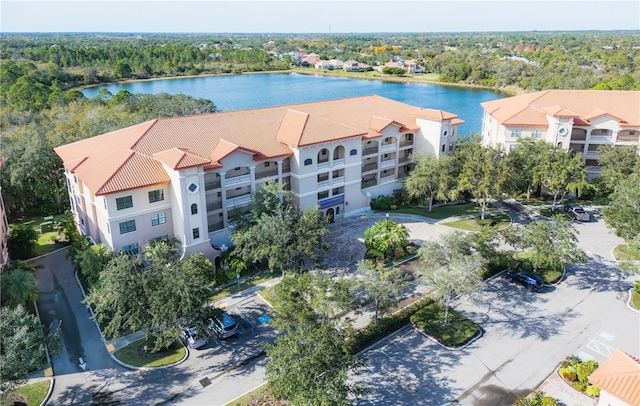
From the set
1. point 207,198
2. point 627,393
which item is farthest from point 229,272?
point 627,393

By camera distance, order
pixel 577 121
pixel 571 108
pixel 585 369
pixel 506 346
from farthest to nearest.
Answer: pixel 571 108 < pixel 577 121 < pixel 506 346 < pixel 585 369

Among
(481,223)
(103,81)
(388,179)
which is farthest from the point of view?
(103,81)

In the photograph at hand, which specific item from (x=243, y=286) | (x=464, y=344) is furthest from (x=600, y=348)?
(x=243, y=286)

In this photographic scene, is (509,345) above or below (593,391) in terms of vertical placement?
below

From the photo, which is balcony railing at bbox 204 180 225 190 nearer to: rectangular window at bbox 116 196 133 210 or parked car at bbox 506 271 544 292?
rectangular window at bbox 116 196 133 210

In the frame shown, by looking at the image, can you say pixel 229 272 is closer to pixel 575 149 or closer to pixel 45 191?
pixel 45 191

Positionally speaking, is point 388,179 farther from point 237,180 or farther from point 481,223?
point 237,180

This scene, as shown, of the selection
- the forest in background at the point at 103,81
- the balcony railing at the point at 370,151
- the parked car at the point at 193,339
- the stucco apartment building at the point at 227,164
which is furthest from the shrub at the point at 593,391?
the forest in background at the point at 103,81
